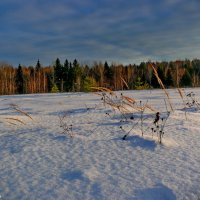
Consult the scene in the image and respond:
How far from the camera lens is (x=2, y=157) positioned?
115 inches

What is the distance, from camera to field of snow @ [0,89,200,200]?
7.02 ft

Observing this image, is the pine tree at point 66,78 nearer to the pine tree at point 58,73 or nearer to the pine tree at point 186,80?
the pine tree at point 58,73

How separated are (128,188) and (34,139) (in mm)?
1555

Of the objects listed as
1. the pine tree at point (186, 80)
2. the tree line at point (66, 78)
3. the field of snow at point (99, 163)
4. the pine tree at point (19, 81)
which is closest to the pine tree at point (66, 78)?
the tree line at point (66, 78)

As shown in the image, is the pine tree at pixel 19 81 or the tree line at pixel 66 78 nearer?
the tree line at pixel 66 78

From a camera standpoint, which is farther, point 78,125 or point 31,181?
point 78,125

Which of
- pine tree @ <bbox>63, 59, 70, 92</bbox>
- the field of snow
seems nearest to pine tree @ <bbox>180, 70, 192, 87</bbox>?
pine tree @ <bbox>63, 59, 70, 92</bbox>

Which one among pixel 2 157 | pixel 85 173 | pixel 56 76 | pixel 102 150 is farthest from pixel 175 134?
pixel 56 76

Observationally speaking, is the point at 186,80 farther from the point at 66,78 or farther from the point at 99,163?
the point at 99,163

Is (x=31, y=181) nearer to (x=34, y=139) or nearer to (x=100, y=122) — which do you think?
(x=34, y=139)

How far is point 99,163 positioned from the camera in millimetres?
2660

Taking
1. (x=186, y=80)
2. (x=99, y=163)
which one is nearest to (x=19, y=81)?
(x=186, y=80)

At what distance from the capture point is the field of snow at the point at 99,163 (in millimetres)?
2139

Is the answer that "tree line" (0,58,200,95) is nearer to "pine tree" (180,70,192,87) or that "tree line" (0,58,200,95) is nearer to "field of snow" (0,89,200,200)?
"pine tree" (180,70,192,87)
